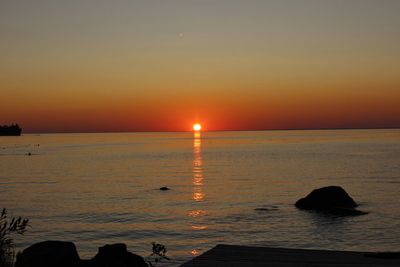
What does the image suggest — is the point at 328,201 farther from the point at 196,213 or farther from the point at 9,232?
the point at 9,232

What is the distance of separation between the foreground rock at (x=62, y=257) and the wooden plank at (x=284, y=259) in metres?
3.33

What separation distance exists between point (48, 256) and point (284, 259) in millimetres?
6145

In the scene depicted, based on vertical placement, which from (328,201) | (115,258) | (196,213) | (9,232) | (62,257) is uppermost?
(9,232)

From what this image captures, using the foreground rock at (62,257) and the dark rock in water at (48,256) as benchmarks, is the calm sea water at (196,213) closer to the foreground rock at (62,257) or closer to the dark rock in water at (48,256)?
the foreground rock at (62,257)

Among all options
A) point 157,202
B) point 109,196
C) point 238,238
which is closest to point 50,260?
point 238,238

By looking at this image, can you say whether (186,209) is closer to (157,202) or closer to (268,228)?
(157,202)

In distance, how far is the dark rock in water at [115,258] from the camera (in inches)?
550

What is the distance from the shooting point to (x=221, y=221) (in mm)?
36750

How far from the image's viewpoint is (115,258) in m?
14.6

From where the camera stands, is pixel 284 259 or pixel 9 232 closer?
pixel 9 232

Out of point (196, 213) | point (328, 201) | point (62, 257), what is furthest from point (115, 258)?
point (328, 201)

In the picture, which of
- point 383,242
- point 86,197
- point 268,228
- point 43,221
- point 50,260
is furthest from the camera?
point 86,197

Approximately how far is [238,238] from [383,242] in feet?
27.8

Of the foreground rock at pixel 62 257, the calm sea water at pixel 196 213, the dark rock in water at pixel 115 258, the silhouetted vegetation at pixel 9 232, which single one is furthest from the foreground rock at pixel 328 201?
the silhouetted vegetation at pixel 9 232
